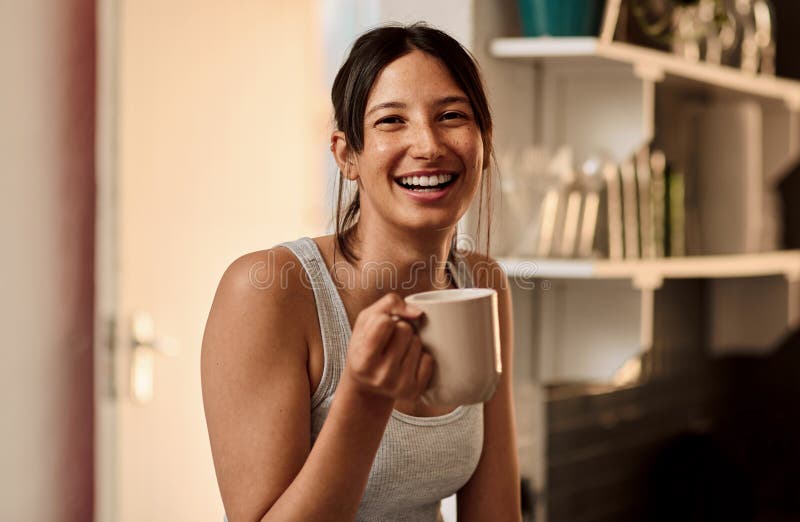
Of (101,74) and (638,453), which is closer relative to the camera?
(101,74)

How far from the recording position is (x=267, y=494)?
2.90 feet

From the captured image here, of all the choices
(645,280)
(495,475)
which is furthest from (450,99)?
(645,280)

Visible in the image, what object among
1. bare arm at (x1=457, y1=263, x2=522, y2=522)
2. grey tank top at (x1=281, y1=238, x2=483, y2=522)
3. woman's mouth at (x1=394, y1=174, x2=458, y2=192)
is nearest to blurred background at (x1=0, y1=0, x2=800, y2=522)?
bare arm at (x1=457, y1=263, x2=522, y2=522)

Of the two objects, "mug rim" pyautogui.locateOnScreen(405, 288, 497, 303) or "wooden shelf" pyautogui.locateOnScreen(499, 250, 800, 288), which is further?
"wooden shelf" pyautogui.locateOnScreen(499, 250, 800, 288)

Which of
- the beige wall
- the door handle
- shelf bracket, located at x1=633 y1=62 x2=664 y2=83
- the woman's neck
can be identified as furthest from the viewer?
shelf bracket, located at x1=633 y1=62 x2=664 y2=83

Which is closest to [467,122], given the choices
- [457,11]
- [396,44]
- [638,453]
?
[396,44]

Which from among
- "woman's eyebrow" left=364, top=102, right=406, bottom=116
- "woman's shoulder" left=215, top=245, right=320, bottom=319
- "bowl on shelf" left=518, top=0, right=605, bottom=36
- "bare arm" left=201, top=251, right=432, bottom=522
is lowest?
"bare arm" left=201, top=251, right=432, bottom=522

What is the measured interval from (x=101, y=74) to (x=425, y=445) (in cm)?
104

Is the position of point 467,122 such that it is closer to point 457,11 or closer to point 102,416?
point 457,11

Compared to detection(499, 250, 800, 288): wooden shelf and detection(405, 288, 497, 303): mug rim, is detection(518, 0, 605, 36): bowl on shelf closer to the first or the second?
detection(499, 250, 800, 288): wooden shelf

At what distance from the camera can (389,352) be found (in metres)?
0.76

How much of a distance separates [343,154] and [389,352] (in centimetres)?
29

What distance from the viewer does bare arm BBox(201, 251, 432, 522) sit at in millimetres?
768

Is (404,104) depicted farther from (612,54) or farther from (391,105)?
(612,54)
